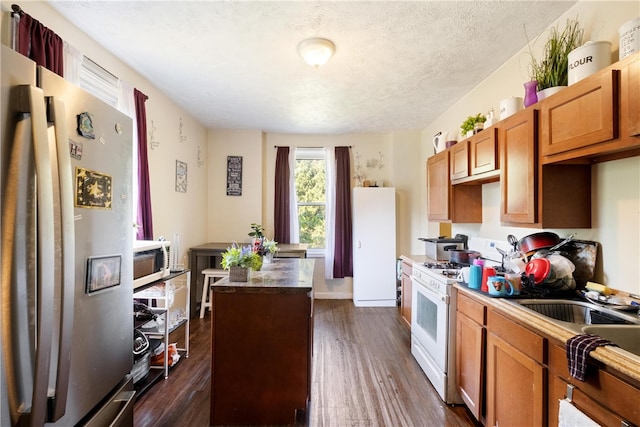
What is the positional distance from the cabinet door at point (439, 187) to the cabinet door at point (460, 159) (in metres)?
0.10

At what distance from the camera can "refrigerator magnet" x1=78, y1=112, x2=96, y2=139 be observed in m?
1.00

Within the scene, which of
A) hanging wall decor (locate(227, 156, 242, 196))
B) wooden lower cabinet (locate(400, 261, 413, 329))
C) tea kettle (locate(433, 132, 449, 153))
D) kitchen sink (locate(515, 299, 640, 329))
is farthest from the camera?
hanging wall decor (locate(227, 156, 242, 196))

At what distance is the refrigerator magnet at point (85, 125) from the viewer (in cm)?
100

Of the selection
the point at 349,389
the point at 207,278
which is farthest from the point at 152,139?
the point at 349,389

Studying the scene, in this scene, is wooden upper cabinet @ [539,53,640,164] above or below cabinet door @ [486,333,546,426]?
above

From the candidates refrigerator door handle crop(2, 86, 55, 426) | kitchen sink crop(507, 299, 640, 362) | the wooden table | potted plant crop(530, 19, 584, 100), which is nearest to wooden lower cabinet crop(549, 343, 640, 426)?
kitchen sink crop(507, 299, 640, 362)

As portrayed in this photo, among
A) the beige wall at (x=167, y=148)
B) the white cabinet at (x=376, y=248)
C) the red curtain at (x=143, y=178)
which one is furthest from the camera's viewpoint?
the white cabinet at (x=376, y=248)

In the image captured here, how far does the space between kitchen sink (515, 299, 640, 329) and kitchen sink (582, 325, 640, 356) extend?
163 mm

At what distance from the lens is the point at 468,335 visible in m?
1.92

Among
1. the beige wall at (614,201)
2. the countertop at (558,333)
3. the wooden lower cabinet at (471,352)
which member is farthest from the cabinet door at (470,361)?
the beige wall at (614,201)

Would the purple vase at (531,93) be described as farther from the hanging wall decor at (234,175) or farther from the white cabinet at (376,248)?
the hanging wall decor at (234,175)

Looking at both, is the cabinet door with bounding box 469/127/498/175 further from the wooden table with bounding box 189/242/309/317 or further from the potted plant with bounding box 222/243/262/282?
the wooden table with bounding box 189/242/309/317

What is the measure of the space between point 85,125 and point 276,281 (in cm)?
129

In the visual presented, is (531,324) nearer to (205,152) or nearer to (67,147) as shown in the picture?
(67,147)
